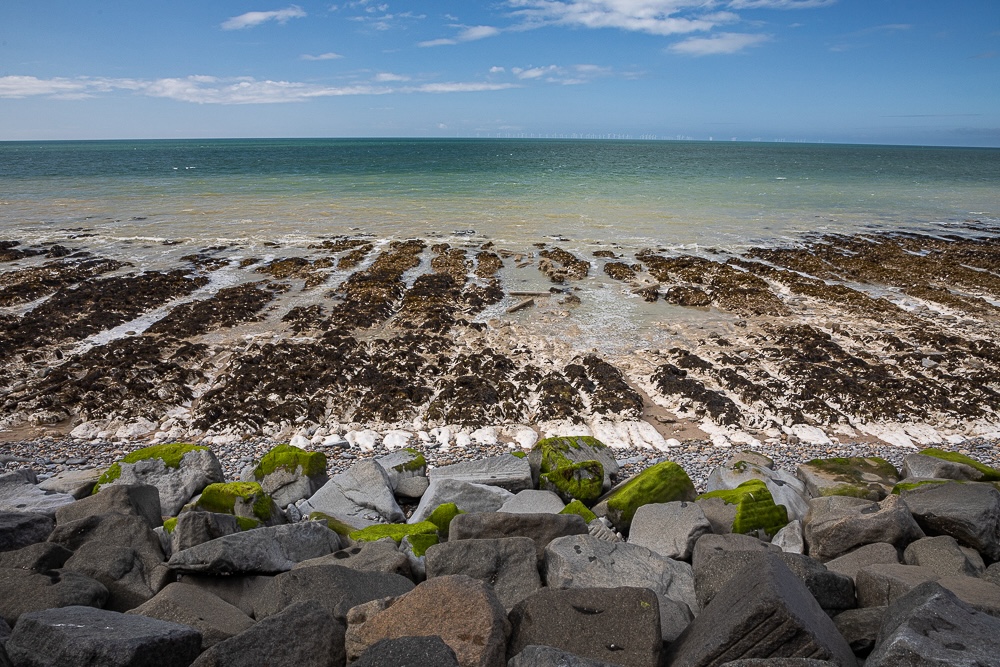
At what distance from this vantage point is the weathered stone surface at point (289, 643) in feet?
9.80

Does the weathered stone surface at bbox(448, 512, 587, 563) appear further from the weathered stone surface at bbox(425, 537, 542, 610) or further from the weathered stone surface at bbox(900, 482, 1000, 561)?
the weathered stone surface at bbox(900, 482, 1000, 561)

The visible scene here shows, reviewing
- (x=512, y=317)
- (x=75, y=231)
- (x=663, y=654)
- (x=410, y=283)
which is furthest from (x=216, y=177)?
(x=663, y=654)

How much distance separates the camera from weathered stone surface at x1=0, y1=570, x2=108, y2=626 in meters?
3.58

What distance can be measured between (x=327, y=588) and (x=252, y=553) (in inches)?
32.9

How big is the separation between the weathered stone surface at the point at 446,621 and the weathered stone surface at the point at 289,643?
12 cm

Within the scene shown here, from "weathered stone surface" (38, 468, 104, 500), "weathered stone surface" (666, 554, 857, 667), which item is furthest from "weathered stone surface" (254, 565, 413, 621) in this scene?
"weathered stone surface" (38, 468, 104, 500)

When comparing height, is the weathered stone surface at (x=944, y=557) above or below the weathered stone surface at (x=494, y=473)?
above

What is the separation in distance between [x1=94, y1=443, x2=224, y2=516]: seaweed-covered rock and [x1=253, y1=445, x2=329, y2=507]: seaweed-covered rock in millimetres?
A: 489

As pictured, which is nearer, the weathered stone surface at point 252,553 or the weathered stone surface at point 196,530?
the weathered stone surface at point 252,553

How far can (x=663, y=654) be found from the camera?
3.47 m

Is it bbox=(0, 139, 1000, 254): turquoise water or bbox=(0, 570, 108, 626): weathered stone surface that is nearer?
bbox=(0, 570, 108, 626): weathered stone surface

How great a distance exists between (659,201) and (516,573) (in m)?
36.0

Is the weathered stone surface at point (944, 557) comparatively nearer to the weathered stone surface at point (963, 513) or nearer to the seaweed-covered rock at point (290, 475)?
the weathered stone surface at point (963, 513)

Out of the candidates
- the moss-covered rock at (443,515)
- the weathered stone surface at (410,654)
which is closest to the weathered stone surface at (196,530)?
the moss-covered rock at (443,515)
